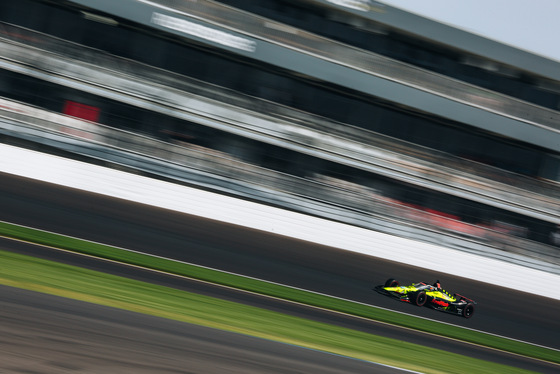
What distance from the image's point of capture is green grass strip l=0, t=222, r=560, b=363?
30.3ft

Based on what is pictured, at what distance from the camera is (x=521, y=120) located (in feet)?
76.7

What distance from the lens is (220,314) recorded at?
725 cm

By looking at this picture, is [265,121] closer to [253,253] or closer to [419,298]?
[253,253]

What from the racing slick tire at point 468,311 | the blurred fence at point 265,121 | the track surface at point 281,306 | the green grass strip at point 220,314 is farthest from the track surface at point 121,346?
the blurred fence at point 265,121

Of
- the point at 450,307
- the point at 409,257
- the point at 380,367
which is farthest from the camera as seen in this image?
the point at 409,257

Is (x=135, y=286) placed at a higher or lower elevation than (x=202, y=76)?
lower

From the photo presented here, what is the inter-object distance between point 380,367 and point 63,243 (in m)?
5.43

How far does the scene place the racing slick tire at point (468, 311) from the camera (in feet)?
38.0

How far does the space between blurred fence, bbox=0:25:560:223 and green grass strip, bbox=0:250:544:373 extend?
43.2ft

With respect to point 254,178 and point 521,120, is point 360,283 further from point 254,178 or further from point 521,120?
point 521,120

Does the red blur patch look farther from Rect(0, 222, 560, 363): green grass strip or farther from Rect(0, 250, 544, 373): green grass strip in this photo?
Rect(0, 250, 544, 373): green grass strip

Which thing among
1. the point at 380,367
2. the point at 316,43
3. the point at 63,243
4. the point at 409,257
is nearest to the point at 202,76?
the point at 316,43

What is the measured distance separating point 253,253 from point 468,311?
4589 millimetres

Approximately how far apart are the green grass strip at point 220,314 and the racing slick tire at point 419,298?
2876mm
